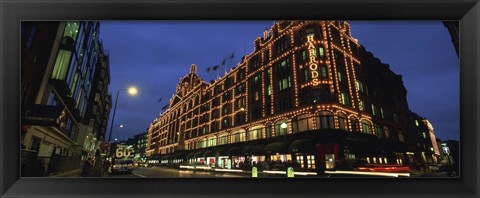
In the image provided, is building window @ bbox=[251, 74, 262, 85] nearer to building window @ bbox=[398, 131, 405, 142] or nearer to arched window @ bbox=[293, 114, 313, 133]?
arched window @ bbox=[293, 114, 313, 133]

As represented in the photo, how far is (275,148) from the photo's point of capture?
2845cm

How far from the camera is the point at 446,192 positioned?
12.7 ft

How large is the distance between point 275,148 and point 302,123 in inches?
168

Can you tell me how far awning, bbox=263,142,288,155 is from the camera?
2719cm

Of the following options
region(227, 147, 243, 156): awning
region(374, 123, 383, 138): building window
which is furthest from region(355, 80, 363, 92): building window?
region(227, 147, 243, 156): awning

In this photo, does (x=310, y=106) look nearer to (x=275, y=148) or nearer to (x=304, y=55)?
(x=275, y=148)

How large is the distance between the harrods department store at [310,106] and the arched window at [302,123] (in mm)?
104

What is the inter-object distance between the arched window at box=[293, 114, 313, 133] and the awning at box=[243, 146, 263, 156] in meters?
5.50

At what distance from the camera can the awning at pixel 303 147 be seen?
24736 millimetres

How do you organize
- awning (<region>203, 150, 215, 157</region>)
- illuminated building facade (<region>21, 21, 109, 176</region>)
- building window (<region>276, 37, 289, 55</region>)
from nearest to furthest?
illuminated building facade (<region>21, 21, 109, 176</region>) < building window (<region>276, 37, 289, 55</region>) < awning (<region>203, 150, 215, 157</region>)
